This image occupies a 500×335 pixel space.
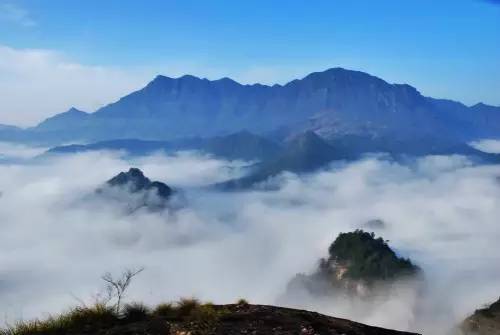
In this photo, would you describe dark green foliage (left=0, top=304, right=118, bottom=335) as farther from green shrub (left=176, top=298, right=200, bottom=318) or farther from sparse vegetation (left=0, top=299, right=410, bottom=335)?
green shrub (left=176, top=298, right=200, bottom=318)

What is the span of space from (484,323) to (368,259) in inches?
3584

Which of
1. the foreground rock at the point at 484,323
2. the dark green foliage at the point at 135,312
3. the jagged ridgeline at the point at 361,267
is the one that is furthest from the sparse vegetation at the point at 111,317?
the jagged ridgeline at the point at 361,267

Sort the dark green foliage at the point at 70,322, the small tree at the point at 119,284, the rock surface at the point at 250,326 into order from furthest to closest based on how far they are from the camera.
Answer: the small tree at the point at 119,284 → the dark green foliage at the point at 70,322 → the rock surface at the point at 250,326

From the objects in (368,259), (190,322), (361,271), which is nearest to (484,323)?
(361,271)

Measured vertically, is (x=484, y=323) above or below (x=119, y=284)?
below

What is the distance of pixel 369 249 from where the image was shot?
186000 millimetres

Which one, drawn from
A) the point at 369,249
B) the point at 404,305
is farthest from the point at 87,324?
the point at 369,249

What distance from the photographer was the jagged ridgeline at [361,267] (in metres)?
176

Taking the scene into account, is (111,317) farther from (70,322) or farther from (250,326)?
(250,326)

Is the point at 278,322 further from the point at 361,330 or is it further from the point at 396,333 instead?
the point at 396,333

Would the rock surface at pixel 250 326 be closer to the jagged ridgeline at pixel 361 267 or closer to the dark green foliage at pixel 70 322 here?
the dark green foliage at pixel 70 322

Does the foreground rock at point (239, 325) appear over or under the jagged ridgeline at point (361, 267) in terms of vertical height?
under

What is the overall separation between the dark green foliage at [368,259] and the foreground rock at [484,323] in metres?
76.2

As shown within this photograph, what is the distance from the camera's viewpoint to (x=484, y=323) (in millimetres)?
90250
